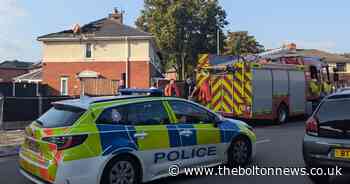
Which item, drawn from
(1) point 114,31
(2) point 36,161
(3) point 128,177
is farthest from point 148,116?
(1) point 114,31

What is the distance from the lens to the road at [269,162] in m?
7.27

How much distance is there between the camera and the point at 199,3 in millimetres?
47812

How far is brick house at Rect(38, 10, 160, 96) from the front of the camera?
37.0m

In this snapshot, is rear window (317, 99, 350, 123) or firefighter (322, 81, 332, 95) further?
firefighter (322, 81, 332, 95)

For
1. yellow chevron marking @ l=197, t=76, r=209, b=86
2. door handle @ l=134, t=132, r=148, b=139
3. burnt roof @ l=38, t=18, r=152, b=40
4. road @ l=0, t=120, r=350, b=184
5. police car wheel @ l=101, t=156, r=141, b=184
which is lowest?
road @ l=0, t=120, r=350, b=184

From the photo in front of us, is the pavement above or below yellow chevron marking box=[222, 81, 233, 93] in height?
below

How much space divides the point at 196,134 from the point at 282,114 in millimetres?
10244

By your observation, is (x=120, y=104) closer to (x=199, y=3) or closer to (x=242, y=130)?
(x=242, y=130)

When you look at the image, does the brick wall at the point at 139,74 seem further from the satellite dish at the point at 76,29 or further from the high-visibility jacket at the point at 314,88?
the high-visibility jacket at the point at 314,88

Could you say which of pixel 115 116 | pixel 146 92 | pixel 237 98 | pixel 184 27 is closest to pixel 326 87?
pixel 237 98

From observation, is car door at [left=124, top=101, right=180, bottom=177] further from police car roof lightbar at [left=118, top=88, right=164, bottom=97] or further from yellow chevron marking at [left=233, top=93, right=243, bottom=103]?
yellow chevron marking at [left=233, top=93, right=243, bottom=103]

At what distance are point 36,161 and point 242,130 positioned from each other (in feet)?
13.0

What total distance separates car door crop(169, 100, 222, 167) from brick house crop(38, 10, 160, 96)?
2907cm

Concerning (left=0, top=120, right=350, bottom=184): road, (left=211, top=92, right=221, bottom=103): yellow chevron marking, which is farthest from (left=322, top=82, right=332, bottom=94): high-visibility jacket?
(left=0, top=120, right=350, bottom=184): road
